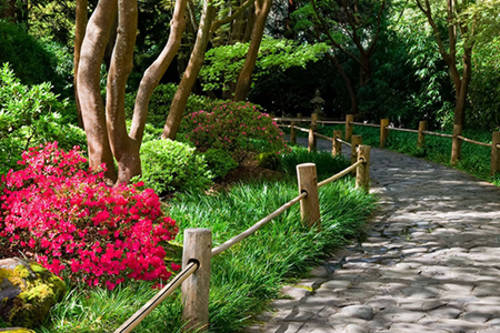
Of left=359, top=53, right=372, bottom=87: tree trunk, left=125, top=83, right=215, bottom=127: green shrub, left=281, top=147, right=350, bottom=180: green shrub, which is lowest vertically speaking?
left=281, top=147, right=350, bottom=180: green shrub

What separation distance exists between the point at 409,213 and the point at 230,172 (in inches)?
143

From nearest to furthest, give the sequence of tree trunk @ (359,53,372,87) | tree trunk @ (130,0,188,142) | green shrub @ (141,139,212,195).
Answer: tree trunk @ (130,0,188,142) → green shrub @ (141,139,212,195) → tree trunk @ (359,53,372,87)

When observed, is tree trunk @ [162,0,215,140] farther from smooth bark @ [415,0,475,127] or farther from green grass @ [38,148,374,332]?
smooth bark @ [415,0,475,127]

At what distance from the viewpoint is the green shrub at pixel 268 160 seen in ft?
33.2

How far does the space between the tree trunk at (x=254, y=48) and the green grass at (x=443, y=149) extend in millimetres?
5144

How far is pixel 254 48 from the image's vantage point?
11133 mm

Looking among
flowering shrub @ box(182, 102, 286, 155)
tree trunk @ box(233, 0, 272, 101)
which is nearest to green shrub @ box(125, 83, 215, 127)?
tree trunk @ box(233, 0, 272, 101)

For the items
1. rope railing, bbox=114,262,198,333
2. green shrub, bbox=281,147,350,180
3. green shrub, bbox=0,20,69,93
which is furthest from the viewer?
green shrub, bbox=281,147,350,180

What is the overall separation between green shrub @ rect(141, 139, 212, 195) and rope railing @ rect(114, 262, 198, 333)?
4071 mm

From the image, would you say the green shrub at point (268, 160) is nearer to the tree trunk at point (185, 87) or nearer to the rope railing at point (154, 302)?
the tree trunk at point (185, 87)

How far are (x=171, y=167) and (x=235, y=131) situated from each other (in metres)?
2.55

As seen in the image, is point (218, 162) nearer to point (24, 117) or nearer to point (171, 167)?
point (171, 167)

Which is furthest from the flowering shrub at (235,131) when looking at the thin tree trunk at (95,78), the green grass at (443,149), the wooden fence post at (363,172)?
the green grass at (443,149)

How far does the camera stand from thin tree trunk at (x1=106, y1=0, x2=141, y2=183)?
6.23m
